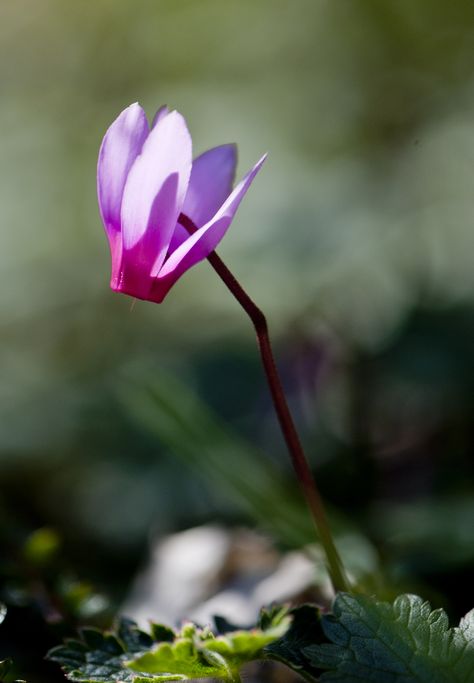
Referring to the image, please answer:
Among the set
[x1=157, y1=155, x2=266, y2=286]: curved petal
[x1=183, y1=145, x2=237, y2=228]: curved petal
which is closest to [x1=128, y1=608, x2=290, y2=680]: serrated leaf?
[x1=157, y1=155, x2=266, y2=286]: curved petal

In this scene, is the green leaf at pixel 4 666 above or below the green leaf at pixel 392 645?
above

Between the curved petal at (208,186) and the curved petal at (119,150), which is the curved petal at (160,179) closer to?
the curved petal at (119,150)

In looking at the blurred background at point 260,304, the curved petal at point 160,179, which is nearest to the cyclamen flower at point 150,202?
the curved petal at point 160,179

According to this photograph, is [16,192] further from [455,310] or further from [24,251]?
[455,310]

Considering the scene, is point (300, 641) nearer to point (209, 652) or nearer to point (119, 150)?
point (209, 652)

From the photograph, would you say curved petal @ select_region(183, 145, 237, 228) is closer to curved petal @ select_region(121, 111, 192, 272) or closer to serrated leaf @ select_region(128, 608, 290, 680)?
curved petal @ select_region(121, 111, 192, 272)
